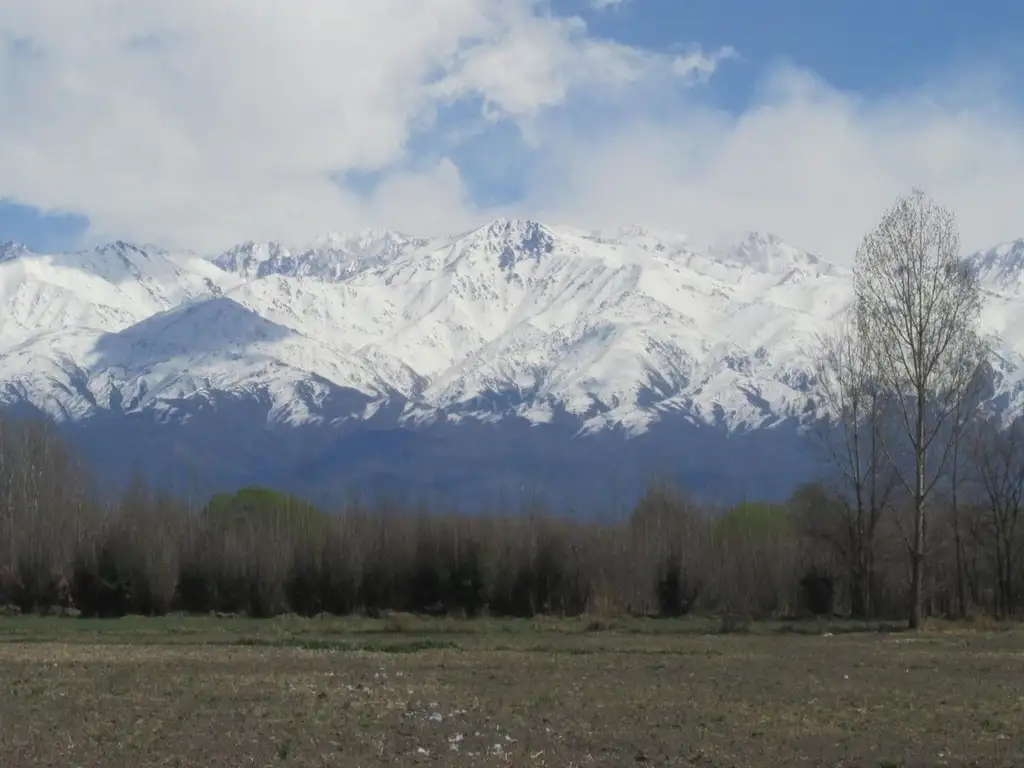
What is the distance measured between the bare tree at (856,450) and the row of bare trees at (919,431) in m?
0.10

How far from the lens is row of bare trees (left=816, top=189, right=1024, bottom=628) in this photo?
2060 inches

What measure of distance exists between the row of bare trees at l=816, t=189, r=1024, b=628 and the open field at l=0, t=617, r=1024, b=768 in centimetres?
1515

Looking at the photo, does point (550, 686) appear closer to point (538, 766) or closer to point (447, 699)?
point (447, 699)

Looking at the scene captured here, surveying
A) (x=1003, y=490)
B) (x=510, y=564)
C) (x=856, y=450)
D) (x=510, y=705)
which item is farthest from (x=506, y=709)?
(x=1003, y=490)

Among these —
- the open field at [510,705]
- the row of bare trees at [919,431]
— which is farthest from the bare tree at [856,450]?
the open field at [510,705]

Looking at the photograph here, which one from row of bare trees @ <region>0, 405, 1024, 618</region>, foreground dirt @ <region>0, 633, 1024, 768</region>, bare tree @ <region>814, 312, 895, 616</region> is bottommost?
foreground dirt @ <region>0, 633, 1024, 768</region>

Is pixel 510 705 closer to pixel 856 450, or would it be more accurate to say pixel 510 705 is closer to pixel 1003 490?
pixel 856 450

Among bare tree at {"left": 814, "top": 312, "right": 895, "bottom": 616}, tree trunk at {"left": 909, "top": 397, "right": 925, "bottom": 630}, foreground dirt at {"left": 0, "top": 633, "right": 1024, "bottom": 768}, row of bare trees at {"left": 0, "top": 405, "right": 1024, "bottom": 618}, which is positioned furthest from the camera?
row of bare trees at {"left": 0, "top": 405, "right": 1024, "bottom": 618}

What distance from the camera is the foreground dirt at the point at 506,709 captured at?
19406 millimetres

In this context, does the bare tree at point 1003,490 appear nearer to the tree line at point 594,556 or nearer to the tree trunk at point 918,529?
the tree line at point 594,556

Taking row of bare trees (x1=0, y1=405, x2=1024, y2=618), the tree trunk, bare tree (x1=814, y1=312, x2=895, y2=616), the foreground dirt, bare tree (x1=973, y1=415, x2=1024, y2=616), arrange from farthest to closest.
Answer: bare tree (x1=973, y1=415, x2=1024, y2=616) < row of bare trees (x1=0, y1=405, x2=1024, y2=618) < bare tree (x1=814, y1=312, x2=895, y2=616) < the tree trunk < the foreground dirt

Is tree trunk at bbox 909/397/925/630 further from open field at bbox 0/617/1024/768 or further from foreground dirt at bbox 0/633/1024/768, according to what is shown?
foreground dirt at bbox 0/633/1024/768

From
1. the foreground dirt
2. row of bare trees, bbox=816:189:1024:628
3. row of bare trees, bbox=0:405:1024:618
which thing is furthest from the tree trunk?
row of bare trees, bbox=0:405:1024:618

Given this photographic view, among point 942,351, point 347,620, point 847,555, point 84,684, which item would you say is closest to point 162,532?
point 347,620
